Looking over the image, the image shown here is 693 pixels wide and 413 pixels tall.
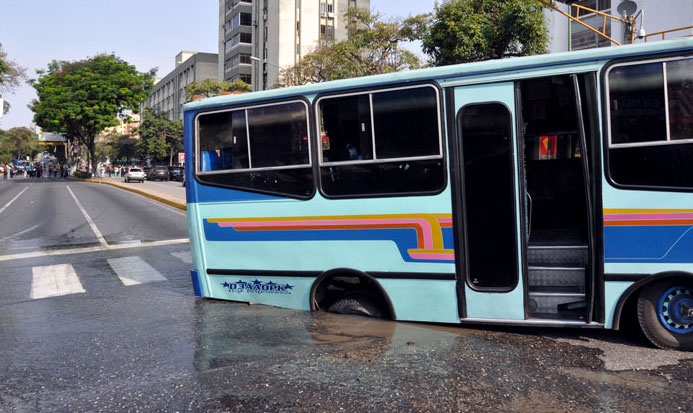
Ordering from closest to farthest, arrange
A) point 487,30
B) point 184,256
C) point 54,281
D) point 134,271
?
point 54,281 < point 134,271 < point 184,256 < point 487,30

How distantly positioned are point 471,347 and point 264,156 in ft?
9.84

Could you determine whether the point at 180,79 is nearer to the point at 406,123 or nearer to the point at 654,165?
the point at 406,123

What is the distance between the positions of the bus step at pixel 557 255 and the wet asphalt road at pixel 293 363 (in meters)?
0.75

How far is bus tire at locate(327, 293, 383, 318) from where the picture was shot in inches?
247

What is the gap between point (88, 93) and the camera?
Answer: 177 feet

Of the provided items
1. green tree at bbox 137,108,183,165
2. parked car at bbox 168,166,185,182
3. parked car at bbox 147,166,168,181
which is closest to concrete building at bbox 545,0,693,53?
parked car at bbox 168,166,185,182

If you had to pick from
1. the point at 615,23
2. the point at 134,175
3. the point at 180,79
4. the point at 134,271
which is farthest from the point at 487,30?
the point at 180,79

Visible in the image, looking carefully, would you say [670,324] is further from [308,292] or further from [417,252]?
[308,292]

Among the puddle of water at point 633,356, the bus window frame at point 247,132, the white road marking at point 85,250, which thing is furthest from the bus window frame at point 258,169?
the white road marking at point 85,250

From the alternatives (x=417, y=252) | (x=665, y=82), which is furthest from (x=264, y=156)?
(x=665, y=82)

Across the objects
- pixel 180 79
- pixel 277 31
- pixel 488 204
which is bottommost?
pixel 488 204

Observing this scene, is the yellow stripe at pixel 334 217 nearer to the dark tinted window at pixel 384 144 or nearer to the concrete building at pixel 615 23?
the dark tinted window at pixel 384 144

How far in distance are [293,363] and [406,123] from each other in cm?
255

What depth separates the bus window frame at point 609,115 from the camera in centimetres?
495
